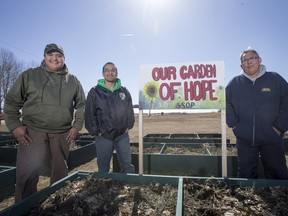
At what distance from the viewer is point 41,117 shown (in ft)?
9.41

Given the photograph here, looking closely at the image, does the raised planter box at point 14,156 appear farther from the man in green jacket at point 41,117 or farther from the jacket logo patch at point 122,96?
the jacket logo patch at point 122,96

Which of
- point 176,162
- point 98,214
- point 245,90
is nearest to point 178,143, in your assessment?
point 176,162

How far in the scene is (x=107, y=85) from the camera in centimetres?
347

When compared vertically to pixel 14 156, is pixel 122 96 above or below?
above

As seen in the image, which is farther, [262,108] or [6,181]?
[6,181]

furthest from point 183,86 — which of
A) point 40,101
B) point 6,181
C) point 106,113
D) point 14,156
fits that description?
point 14,156

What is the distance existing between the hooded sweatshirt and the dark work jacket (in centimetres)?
39

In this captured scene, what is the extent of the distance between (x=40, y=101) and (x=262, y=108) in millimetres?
2856

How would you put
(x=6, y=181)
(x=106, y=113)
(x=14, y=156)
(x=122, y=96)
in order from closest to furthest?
(x=106, y=113) → (x=122, y=96) → (x=6, y=181) → (x=14, y=156)

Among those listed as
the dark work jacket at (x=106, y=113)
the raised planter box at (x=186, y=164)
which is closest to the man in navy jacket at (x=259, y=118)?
the dark work jacket at (x=106, y=113)

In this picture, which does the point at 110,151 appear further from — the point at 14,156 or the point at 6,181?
the point at 14,156

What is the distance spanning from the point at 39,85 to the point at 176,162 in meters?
3.26

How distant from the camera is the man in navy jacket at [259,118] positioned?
2928 mm

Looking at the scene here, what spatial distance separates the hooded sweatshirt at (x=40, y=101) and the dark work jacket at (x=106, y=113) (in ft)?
1.27
